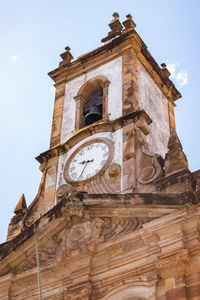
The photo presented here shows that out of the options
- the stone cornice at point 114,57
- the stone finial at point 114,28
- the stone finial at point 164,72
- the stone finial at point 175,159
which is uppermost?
the stone finial at point 114,28

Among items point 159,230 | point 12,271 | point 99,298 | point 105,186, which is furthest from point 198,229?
point 12,271

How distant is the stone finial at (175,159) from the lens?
13.0 metres

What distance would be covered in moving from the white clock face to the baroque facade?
0.11 ft

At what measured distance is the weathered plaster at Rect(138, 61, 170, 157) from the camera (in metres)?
16.0

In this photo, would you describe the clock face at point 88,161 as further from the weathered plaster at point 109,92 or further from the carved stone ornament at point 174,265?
the carved stone ornament at point 174,265

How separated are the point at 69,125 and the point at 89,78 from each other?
5.36ft

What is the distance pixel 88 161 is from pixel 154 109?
285 cm

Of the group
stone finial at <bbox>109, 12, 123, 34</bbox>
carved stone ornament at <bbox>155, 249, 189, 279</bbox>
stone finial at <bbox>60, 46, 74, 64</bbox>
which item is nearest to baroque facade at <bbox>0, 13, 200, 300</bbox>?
carved stone ornament at <bbox>155, 249, 189, 279</bbox>

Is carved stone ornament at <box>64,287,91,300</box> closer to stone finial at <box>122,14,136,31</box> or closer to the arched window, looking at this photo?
the arched window

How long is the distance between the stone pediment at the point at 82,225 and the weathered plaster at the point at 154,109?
10.1 feet

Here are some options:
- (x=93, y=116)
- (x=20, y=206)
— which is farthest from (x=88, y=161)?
(x=20, y=206)

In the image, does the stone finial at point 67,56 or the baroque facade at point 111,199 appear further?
the stone finial at point 67,56

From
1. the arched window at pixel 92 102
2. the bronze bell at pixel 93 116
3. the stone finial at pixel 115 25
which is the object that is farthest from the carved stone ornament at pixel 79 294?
the stone finial at pixel 115 25

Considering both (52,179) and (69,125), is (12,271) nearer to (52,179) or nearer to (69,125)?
(52,179)
